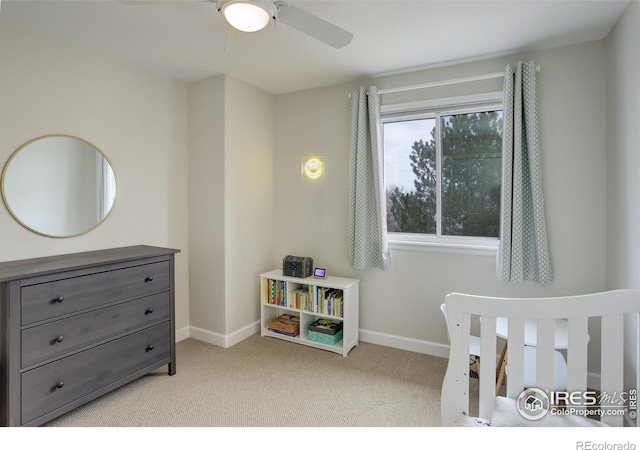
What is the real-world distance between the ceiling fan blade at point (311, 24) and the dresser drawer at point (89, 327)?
1956 mm

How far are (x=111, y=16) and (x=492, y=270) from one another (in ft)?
10.3

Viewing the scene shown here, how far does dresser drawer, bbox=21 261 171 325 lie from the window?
2.00 metres

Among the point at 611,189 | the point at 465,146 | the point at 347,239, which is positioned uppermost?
the point at 465,146

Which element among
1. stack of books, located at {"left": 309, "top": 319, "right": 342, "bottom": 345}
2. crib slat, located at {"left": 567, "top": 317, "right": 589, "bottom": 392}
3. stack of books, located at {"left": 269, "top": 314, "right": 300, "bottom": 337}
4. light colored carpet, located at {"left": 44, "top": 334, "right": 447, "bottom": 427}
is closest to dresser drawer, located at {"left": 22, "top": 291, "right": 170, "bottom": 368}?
light colored carpet, located at {"left": 44, "top": 334, "right": 447, "bottom": 427}

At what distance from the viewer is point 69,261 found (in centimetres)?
211

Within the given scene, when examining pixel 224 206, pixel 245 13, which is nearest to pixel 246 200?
pixel 224 206

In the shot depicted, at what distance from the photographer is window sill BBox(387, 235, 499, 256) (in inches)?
108

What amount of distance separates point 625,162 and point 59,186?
3572 mm

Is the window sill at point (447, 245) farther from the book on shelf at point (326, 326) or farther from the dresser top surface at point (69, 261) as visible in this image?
the dresser top surface at point (69, 261)

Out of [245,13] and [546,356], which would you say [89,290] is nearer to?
[245,13]

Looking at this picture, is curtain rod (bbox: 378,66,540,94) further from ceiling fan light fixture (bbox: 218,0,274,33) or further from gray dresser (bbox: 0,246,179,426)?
gray dresser (bbox: 0,246,179,426)

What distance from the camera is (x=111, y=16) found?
208cm
